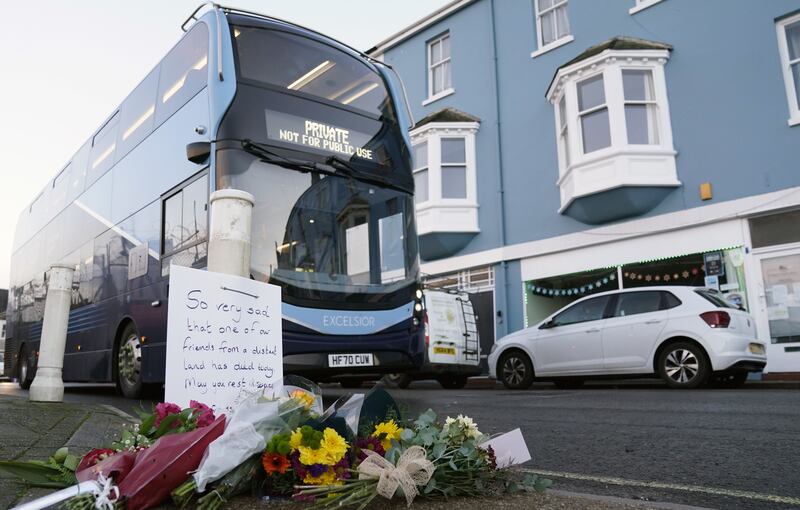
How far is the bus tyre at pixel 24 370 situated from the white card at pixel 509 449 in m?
13.6

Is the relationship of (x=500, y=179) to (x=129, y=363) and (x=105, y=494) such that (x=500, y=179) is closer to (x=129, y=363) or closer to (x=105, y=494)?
(x=129, y=363)

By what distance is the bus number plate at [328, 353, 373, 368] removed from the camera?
6.61m

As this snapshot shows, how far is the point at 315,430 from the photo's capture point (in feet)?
7.76

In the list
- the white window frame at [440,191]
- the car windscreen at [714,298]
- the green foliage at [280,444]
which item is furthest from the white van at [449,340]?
the green foliage at [280,444]

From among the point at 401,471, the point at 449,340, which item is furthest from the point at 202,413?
the point at 449,340

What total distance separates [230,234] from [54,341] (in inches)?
215

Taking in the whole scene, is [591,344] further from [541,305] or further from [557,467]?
[557,467]

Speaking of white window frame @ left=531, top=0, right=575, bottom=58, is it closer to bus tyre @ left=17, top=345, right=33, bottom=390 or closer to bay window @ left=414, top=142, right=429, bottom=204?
bay window @ left=414, top=142, right=429, bottom=204

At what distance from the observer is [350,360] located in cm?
677

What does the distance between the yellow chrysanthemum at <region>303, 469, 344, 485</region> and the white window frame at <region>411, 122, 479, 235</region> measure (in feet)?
49.4

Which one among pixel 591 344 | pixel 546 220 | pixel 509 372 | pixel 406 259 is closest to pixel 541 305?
pixel 546 220

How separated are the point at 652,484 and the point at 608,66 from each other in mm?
12390

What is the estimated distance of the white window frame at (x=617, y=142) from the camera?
1325 cm

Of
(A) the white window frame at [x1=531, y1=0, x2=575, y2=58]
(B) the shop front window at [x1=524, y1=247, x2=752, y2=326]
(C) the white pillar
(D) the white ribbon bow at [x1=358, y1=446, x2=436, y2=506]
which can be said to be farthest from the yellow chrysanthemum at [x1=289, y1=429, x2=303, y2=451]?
(A) the white window frame at [x1=531, y1=0, x2=575, y2=58]
